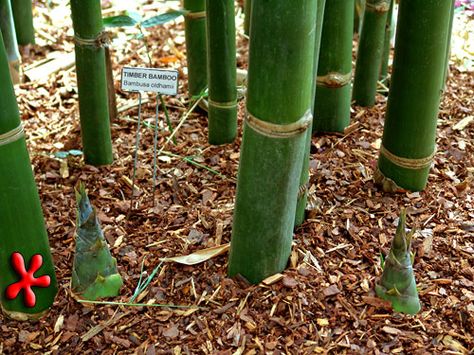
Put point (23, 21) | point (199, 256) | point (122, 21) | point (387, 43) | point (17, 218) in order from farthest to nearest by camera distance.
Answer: point (23, 21)
point (387, 43)
point (122, 21)
point (199, 256)
point (17, 218)

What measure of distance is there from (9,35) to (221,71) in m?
1.04

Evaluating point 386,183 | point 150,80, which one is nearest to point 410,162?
point 386,183

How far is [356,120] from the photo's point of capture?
225cm

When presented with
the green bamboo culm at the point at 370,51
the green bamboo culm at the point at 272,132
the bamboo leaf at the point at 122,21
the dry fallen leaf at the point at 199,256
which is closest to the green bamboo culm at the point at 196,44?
the bamboo leaf at the point at 122,21

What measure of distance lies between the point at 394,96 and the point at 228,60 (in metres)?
0.53

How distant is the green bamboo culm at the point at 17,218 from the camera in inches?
49.3

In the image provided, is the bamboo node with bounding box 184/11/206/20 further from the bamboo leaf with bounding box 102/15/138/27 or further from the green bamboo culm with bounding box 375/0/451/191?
the green bamboo culm with bounding box 375/0/451/191

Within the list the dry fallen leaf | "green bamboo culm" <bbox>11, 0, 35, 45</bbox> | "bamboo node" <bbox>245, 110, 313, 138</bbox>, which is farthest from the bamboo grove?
"green bamboo culm" <bbox>11, 0, 35, 45</bbox>

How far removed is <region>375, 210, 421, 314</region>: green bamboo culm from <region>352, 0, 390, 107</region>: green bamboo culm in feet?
3.11

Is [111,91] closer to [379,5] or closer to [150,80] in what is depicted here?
[150,80]

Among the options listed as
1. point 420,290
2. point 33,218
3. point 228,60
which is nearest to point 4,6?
point 228,60

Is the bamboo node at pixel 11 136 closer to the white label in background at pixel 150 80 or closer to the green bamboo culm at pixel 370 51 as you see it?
the white label in background at pixel 150 80

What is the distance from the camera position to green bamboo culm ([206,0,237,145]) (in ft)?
6.17

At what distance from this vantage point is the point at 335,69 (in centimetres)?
195
